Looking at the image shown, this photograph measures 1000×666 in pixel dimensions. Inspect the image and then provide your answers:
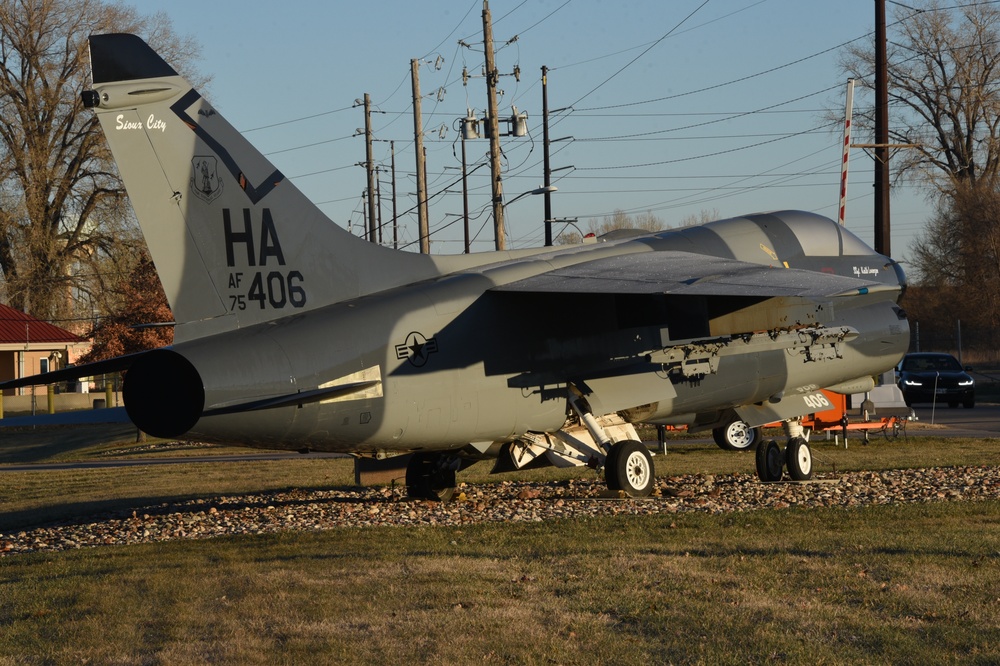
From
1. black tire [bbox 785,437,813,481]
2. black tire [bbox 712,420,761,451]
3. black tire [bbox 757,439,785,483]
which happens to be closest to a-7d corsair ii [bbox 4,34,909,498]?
black tire [bbox 757,439,785,483]

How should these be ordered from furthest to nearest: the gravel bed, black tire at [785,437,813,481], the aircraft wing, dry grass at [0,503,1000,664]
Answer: black tire at [785,437,813,481], the gravel bed, the aircraft wing, dry grass at [0,503,1000,664]

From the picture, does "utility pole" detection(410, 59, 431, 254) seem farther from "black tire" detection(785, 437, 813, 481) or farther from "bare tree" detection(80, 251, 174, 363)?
"black tire" detection(785, 437, 813, 481)

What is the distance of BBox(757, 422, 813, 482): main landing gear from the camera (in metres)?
17.8

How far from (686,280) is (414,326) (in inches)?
123

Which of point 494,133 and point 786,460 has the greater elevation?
point 494,133

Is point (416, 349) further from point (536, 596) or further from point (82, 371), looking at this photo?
point (536, 596)

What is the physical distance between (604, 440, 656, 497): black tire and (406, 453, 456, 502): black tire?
2.43m

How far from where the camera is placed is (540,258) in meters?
15.4

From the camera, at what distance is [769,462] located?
17875 mm

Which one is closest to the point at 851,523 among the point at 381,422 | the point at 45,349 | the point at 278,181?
the point at 381,422

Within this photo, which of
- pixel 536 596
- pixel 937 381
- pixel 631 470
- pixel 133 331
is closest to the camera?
A: pixel 536 596

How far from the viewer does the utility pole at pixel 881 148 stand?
31.2 meters

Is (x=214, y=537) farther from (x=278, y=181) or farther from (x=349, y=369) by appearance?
(x=278, y=181)

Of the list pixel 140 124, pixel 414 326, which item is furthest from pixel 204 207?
pixel 414 326
